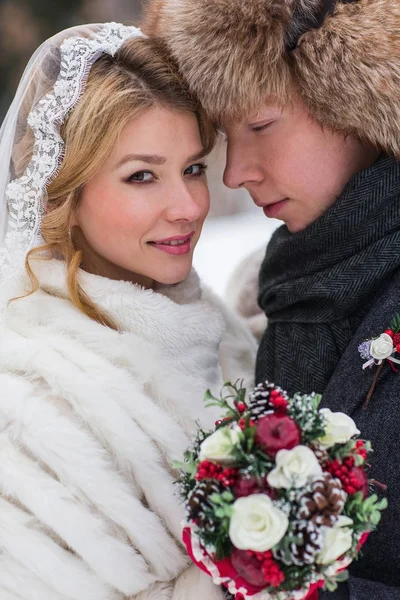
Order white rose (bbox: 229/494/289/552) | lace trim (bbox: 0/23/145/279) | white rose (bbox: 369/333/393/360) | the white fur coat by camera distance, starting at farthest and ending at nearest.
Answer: lace trim (bbox: 0/23/145/279)
white rose (bbox: 369/333/393/360)
the white fur coat
white rose (bbox: 229/494/289/552)

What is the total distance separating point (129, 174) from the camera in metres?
1.95

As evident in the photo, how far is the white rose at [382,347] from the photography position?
68.2 inches

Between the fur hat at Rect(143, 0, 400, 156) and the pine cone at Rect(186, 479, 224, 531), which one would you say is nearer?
the pine cone at Rect(186, 479, 224, 531)

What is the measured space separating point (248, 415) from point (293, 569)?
262 mm

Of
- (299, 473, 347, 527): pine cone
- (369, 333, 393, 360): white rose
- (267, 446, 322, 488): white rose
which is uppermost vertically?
(267, 446, 322, 488): white rose

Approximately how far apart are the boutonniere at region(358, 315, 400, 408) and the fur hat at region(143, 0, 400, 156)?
472 millimetres

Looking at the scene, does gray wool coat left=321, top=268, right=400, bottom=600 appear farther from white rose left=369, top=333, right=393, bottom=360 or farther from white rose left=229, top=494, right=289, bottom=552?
white rose left=229, top=494, right=289, bottom=552

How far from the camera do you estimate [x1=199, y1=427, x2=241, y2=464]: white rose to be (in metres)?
1.20

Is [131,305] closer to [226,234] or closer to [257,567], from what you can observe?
[257,567]

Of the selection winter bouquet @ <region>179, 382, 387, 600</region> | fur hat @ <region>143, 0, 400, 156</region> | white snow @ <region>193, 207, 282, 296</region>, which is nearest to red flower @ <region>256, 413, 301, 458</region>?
winter bouquet @ <region>179, 382, 387, 600</region>

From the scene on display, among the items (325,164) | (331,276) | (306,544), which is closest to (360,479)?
(306,544)

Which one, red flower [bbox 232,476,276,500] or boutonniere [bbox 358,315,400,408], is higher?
red flower [bbox 232,476,276,500]

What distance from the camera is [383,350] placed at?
5.70 feet

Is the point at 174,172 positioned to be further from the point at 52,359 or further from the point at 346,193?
the point at 52,359
